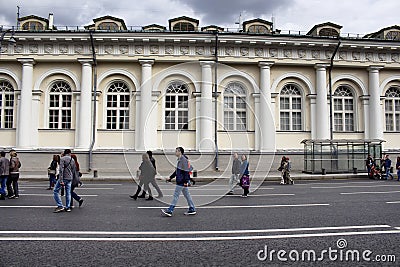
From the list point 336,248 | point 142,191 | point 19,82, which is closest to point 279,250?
point 336,248

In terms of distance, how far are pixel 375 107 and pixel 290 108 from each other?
6824 millimetres

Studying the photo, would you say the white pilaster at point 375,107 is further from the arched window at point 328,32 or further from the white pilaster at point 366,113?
the arched window at point 328,32

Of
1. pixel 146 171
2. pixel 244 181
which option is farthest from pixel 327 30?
pixel 146 171

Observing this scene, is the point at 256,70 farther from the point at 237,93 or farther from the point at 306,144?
the point at 306,144

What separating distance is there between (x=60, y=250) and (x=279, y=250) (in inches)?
144

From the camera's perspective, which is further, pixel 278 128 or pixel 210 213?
pixel 278 128

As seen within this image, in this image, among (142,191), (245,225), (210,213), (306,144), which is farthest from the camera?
(306,144)

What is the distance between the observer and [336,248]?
582 centimetres

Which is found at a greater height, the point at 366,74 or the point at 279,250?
the point at 366,74

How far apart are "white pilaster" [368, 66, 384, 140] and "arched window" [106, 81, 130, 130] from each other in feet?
63.5

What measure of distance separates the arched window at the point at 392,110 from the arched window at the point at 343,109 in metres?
3.08

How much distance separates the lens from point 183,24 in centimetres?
2772

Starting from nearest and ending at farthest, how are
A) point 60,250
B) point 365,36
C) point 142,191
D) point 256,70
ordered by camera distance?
point 60,250, point 142,191, point 256,70, point 365,36

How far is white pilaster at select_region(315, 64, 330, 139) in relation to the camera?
87.1 ft
